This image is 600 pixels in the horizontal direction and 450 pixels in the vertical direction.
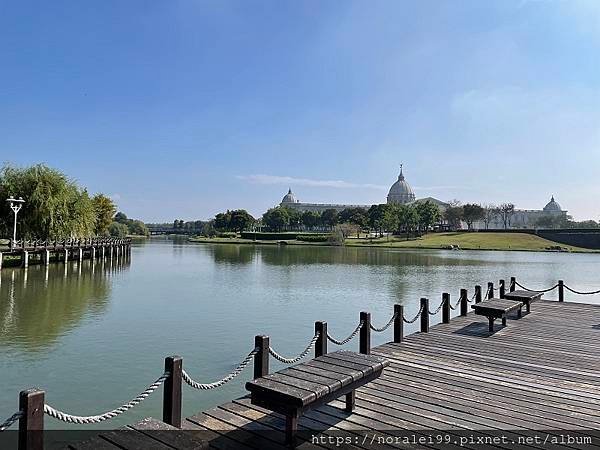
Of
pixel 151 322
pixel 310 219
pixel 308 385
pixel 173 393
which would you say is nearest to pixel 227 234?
pixel 310 219

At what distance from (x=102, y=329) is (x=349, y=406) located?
39.0 feet

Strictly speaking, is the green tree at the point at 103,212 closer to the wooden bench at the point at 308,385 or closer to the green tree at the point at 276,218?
the wooden bench at the point at 308,385

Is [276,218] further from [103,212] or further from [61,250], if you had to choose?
[61,250]

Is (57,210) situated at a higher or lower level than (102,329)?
higher

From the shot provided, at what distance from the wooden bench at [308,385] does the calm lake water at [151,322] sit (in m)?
4.03

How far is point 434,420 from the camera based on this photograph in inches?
247

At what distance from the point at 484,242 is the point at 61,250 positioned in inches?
3497

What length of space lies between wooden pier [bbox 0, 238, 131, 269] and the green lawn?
6094 centimetres

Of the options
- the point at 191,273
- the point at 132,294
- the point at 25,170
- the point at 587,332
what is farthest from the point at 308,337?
the point at 25,170

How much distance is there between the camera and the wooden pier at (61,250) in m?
35.2

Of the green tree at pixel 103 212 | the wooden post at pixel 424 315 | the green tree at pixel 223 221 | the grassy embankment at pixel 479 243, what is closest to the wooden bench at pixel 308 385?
the wooden post at pixel 424 315

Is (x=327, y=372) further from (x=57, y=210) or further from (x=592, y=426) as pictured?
(x=57, y=210)

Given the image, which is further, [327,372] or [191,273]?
[191,273]

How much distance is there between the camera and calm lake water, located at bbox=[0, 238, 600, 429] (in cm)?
1009
